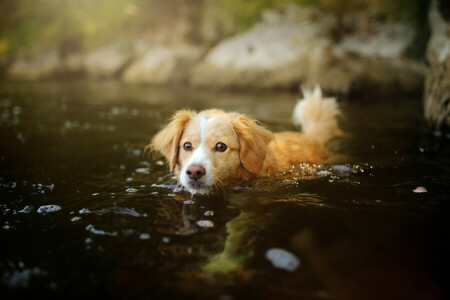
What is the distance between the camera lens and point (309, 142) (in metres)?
4.93

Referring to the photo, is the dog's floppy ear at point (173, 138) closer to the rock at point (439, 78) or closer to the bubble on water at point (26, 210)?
the bubble on water at point (26, 210)

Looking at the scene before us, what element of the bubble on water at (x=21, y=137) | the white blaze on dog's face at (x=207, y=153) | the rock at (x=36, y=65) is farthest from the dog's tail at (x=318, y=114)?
the rock at (x=36, y=65)

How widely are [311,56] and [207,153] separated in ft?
31.6

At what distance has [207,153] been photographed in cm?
355

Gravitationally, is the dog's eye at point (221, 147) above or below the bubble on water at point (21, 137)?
above

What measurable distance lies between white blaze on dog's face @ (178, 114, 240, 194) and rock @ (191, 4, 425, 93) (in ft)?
26.2

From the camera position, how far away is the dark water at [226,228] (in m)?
1.96

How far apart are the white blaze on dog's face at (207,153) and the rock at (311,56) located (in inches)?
315

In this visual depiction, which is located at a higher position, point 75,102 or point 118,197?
point 75,102

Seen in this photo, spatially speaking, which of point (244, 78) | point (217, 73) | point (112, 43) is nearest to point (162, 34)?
point (112, 43)

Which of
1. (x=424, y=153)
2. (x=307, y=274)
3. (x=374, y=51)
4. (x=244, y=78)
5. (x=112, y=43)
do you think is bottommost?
(x=307, y=274)

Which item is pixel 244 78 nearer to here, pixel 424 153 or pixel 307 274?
pixel 424 153

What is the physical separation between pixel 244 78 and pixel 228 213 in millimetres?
11357

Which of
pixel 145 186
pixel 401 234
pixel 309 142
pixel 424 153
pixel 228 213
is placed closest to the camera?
pixel 401 234
